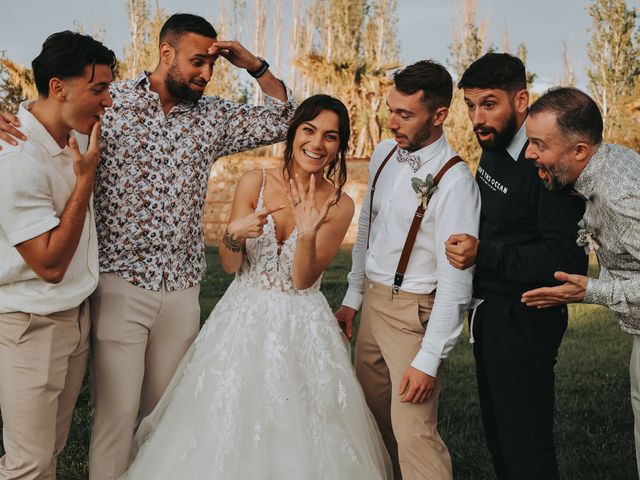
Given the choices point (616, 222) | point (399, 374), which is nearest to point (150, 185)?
point (399, 374)

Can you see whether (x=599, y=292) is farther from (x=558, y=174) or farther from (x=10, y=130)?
(x=10, y=130)

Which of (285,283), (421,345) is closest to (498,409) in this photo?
(421,345)

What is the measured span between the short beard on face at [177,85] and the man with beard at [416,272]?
1.07 m

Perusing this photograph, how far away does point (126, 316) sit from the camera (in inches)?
149

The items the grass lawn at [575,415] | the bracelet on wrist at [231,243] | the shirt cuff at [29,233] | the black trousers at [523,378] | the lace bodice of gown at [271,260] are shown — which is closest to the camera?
the shirt cuff at [29,233]

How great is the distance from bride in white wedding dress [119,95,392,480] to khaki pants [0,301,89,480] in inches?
19.0

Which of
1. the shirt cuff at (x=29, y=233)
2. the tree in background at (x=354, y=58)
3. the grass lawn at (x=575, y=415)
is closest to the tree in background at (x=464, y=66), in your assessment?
the tree in background at (x=354, y=58)

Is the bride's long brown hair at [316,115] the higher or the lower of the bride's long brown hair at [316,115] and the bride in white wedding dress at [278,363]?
the higher

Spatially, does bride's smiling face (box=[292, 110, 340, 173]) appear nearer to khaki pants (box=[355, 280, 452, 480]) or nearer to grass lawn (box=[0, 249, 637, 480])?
khaki pants (box=[355, 280, 452, 480])

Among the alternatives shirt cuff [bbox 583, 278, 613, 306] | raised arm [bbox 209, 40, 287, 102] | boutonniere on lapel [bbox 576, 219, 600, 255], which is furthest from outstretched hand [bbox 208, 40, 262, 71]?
shirt cuff [bbox 583, 278, 613, 306]

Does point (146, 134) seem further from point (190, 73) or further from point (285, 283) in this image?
point (285, 283)

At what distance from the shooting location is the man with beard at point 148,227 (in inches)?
148

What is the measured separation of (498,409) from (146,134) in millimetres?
2272

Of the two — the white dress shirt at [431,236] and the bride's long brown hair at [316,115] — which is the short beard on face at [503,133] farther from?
the bride's long brown hair at [316,115]
